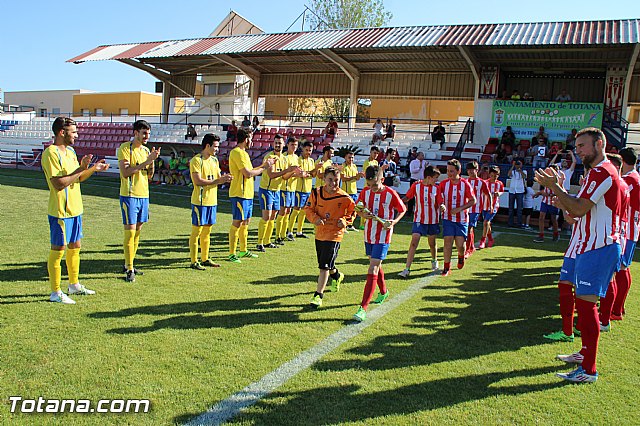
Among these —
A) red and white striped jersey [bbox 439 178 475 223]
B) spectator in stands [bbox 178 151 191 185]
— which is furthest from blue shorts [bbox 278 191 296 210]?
spectator in stands [bbox 178 151 191 185]

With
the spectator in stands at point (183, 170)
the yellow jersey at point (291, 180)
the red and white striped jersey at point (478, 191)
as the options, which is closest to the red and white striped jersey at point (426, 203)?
the red and white striped jersey at point (478, 191)

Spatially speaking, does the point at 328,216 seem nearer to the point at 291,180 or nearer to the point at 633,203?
the point at 633,203

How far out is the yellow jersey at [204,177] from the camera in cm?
746

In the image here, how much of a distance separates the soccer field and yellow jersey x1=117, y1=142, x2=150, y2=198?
1175mm

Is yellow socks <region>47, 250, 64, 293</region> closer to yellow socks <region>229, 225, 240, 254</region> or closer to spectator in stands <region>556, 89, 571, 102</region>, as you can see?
yellow socks <region>229, 225, 240, 254</region>

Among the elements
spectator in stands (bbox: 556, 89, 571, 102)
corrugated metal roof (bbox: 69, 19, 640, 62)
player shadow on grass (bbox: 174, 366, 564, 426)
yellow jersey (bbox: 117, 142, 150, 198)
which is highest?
corrugated metal roof (bbox: 69, 19, 640, 62)

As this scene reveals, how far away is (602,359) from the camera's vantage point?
493cm

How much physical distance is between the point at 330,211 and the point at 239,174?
261 cm

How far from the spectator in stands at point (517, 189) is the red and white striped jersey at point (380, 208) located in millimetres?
9661

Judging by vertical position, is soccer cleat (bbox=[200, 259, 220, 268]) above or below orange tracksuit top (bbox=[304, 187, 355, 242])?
below

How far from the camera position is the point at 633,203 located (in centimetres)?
575

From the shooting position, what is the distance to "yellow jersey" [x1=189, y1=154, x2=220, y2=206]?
7457 mm

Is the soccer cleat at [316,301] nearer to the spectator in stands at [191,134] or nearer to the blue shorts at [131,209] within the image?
the blue shorts at [131,209]

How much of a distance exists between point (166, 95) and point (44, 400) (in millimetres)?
30607
